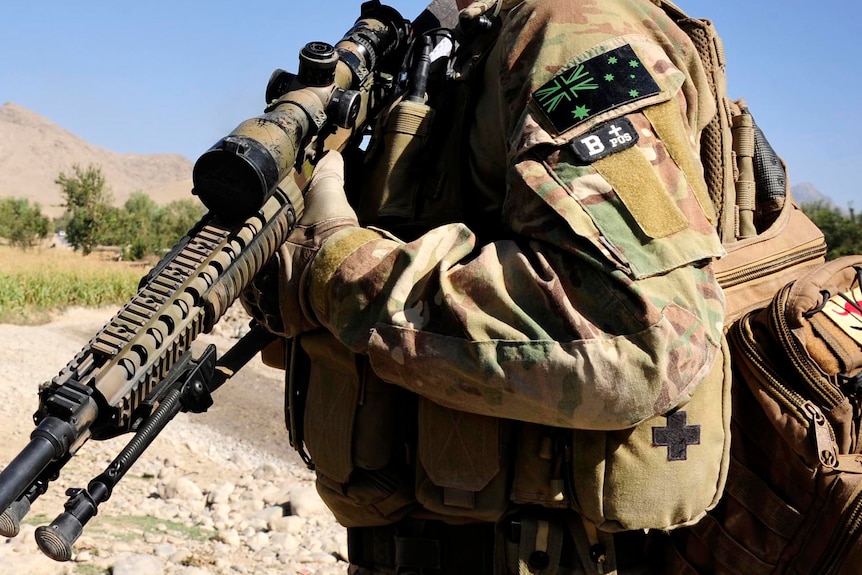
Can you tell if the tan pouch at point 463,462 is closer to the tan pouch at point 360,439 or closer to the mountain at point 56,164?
the tan pouch at point 360,439

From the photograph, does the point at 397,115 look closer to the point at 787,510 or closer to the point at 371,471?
the point at 371,471

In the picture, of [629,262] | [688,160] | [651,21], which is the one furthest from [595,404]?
[651,21]

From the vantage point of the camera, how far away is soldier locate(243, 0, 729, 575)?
5.26 ft

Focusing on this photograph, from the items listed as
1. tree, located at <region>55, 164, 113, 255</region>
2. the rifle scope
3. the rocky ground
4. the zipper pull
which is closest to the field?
the rocky ground

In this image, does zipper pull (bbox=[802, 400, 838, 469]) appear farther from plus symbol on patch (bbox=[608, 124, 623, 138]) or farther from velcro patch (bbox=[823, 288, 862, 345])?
plus symbol on patch (bbox=[608, 124, 623, 138])

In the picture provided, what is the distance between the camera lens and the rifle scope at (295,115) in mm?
1752

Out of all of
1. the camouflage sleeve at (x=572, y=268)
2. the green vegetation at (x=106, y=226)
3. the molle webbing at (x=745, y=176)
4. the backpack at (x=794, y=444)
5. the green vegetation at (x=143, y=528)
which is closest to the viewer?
the camouflage sleeve at (x=572, y=268)

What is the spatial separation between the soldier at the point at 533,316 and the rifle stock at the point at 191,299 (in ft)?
0.46

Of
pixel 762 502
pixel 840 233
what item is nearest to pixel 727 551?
pixel 762 502

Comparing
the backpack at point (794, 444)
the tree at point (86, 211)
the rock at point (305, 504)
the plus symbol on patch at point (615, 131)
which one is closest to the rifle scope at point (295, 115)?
the plus symbol on patch at point (615, 131)

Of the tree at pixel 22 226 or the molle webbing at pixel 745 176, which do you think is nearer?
the molle webbing at pixel 745 176

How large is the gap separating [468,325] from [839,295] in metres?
0.95

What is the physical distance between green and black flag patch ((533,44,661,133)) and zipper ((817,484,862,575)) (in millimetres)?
950

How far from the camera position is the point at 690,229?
1.66 metres
